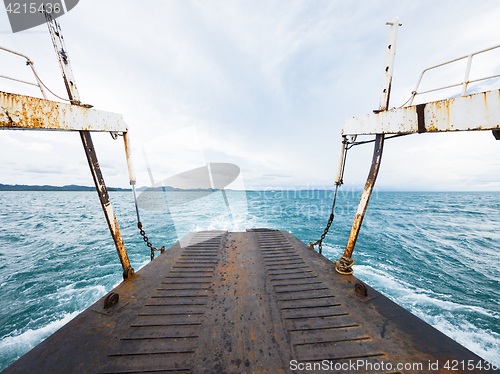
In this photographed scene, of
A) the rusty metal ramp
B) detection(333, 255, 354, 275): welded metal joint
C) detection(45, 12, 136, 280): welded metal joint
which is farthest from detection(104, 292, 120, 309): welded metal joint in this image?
detection(333, 255, 354, 275): welded metal joint

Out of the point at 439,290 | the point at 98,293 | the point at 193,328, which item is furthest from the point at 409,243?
the point at 98,293

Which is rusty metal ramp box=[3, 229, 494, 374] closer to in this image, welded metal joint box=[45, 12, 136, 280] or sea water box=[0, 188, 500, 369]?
welded metal joint box=[45, 12, 136, 280]

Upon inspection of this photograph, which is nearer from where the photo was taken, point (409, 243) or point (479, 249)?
point (479, 249)

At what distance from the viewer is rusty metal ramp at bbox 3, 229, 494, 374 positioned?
2273 mm

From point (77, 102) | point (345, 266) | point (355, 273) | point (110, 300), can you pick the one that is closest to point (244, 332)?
point (110, 300)

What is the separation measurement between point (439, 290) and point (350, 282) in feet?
29.4

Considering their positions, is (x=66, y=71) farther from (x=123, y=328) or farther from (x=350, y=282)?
(x=350, y=282)

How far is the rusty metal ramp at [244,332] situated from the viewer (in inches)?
89.5

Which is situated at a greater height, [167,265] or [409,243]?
[167,265]

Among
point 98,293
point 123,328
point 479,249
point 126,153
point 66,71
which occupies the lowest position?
point 479,249

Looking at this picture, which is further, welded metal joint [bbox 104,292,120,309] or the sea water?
the sea water

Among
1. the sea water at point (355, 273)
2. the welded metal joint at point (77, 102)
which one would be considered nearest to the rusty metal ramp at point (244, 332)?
A: the welded metal joint at point (77, 102)

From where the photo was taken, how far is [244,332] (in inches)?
109

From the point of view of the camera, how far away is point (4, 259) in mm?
11492
